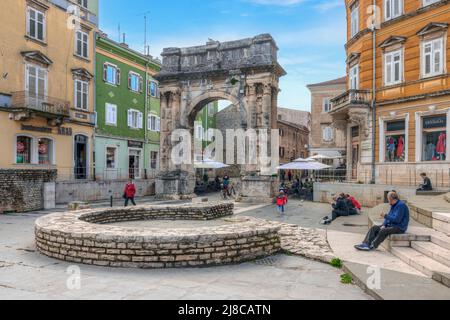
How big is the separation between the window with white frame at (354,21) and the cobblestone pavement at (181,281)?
1967 cm

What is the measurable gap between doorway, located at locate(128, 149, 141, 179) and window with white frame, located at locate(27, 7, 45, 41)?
1262 cm

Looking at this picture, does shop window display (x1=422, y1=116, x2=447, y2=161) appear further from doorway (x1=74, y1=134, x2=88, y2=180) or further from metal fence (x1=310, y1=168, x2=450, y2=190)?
doorway (x1=74, y1=134, x2=88, y2=180)

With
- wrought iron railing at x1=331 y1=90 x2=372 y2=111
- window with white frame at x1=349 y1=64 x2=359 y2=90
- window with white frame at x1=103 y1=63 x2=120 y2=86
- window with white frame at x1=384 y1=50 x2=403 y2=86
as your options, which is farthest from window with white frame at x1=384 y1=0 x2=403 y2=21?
window with white frame at x1=103 y1=63 x2=120 y2=86

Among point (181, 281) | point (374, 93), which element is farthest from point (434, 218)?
point (374, 93)

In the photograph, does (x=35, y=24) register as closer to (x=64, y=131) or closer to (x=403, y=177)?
(x=64, y=131)

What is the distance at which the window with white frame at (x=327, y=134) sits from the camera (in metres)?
40.2

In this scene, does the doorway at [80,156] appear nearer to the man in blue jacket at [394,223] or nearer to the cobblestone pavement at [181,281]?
the cobblestone pavement at [181,281]

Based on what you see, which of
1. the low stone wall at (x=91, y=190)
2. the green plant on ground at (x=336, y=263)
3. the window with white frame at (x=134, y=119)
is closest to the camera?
the green plant on ground at (x=336, y=263)

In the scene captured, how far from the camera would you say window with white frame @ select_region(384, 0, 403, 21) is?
2097 cm

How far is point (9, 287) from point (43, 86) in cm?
2028

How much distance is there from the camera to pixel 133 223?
40.1 ft

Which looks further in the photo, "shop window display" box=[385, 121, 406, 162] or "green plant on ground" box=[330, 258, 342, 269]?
"shop window display" box=[385, 121, 406, 162]

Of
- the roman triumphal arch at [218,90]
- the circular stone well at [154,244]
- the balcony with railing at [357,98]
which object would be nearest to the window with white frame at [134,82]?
the roman triumphal arch at [218,90]
